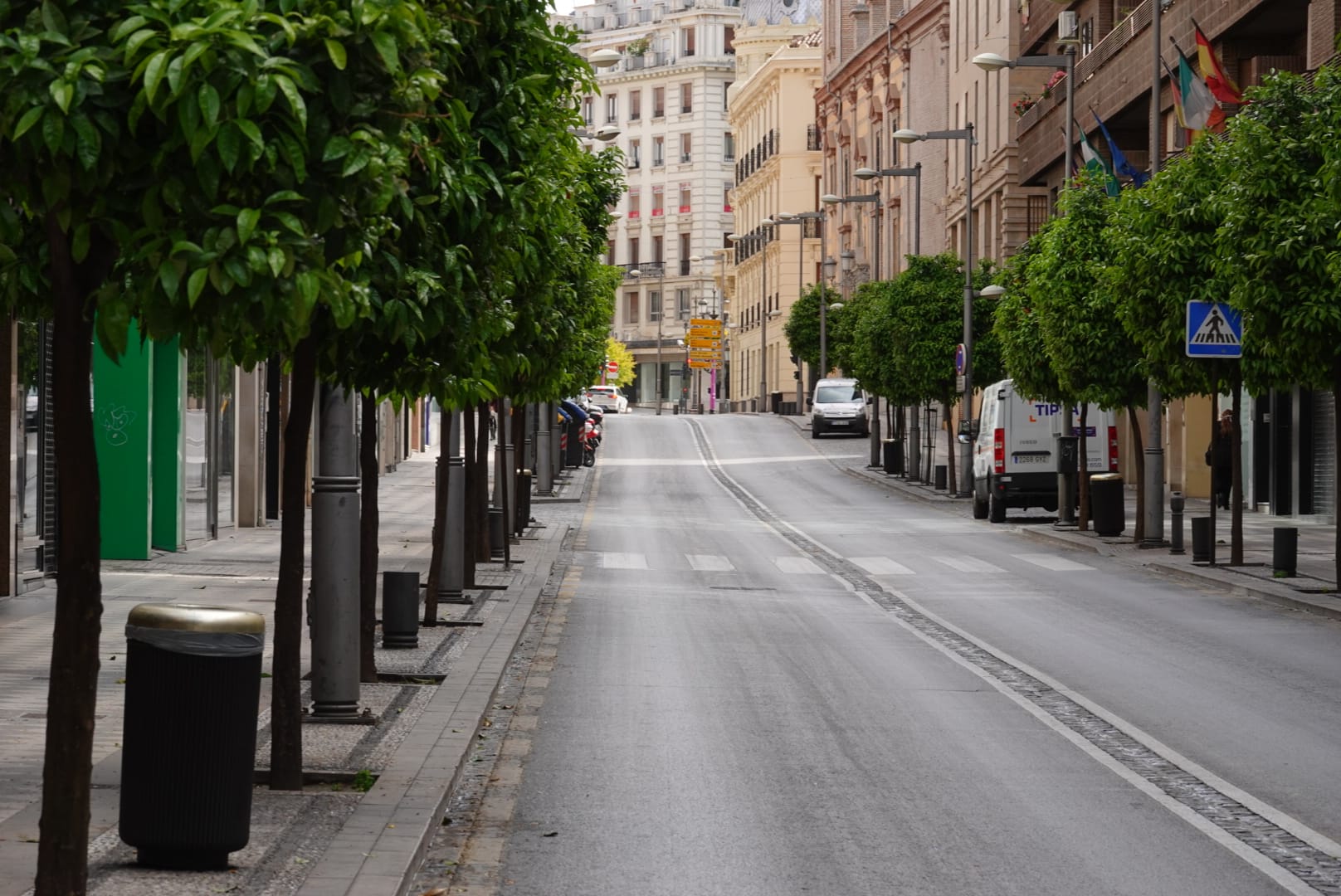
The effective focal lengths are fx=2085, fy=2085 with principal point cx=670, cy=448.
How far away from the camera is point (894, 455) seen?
5641 cm

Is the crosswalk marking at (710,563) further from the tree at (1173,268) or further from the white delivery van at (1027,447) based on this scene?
the white delivery van at (1027,447)

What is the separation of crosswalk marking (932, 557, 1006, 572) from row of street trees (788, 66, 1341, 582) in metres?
2.68

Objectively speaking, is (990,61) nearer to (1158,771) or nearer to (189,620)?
(1158,771)

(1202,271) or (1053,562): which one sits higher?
(1202,271)

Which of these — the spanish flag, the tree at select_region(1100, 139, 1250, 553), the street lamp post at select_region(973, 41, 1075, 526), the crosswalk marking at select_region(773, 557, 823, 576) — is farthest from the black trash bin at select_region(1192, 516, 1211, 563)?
the spanish flag

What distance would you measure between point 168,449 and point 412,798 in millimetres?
17497

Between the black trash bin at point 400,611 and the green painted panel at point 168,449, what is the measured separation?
10888mm

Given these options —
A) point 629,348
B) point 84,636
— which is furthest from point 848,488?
point 629,348

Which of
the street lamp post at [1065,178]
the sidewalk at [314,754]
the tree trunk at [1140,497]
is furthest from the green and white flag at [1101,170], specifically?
the sidewalk at [314,754]

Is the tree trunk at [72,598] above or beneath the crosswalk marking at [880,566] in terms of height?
above

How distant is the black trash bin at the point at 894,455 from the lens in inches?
2210

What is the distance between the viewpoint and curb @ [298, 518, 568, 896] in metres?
7.17

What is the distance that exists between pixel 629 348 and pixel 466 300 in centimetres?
13476

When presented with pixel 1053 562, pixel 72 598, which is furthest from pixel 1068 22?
pixel 72 598
